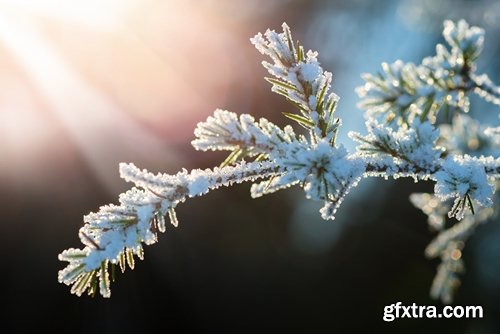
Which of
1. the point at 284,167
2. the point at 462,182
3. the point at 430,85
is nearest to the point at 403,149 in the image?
the point at 462,182

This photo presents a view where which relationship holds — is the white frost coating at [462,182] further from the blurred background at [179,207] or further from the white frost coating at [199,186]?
the blurred background at [179,207]

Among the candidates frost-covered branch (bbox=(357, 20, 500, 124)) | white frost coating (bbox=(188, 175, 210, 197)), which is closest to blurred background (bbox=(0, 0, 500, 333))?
frost-covered branch (bbox=(357, 20, 500, 124))

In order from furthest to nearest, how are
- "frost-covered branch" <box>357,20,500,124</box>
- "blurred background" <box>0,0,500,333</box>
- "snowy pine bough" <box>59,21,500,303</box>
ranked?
"blurred background" <box>0,0,500,333</box> < "frost-covered branch" <box>357,20,500,124</box> < "snowy pine bough" <box>59,21,500,303</box>

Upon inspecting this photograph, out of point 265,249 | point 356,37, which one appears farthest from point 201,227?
point 356,37

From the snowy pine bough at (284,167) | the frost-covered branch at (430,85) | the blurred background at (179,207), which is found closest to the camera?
the snowy pine bough at (284,167)

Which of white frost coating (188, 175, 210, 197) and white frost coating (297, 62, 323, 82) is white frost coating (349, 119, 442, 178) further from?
white frost coating (188, 175, 210, 197)

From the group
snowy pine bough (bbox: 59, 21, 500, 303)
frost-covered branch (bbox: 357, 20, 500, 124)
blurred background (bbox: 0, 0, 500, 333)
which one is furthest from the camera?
blurred background (bbox: 0, 0, 500, 333)

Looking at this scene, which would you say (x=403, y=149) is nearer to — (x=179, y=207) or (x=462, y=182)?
(x=462, y=182)

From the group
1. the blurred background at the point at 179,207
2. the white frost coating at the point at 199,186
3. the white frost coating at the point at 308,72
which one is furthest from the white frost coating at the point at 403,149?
the blurred background at the point at 179,207
